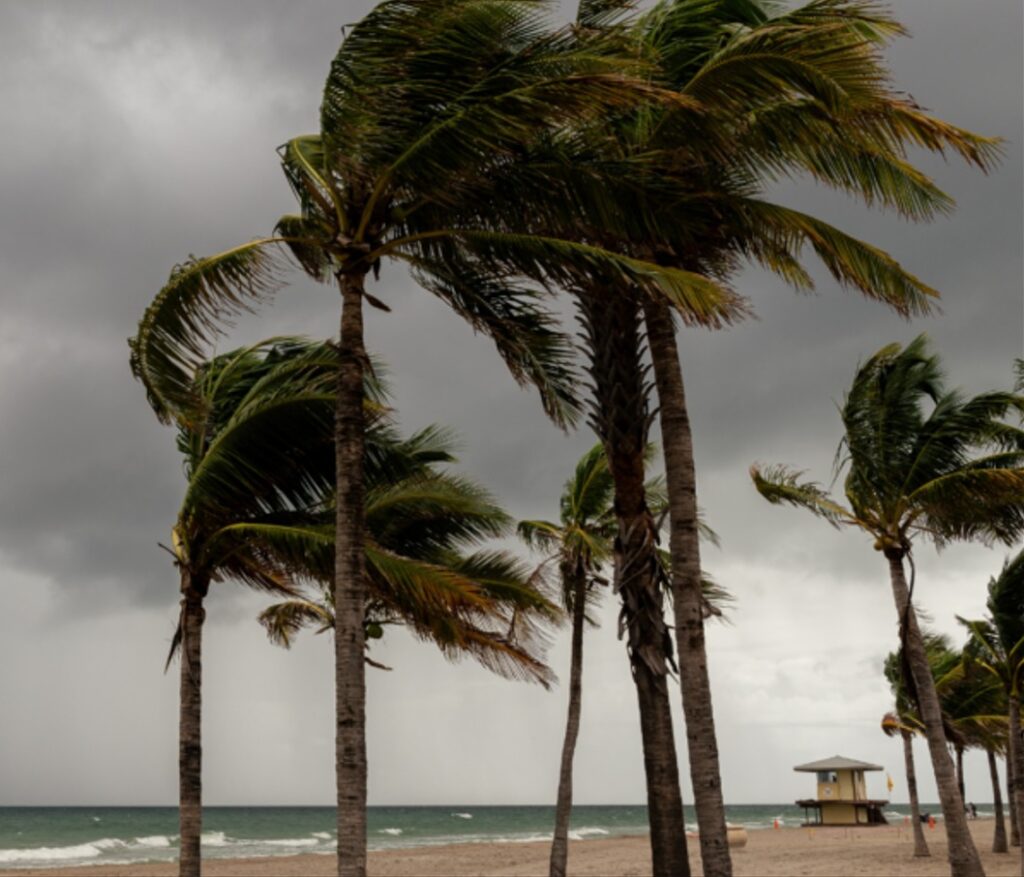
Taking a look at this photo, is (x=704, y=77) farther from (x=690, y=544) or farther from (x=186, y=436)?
(x=186, y=436)

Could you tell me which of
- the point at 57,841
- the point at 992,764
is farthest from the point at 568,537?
the point at 57,841

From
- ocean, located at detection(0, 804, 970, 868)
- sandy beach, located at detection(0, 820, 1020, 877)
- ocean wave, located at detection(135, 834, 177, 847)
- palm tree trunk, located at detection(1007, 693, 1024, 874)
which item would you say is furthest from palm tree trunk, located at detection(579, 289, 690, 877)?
ocean wave, located at detection(135, 834, 177, 847)

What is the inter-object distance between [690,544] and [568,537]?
36.6 feet

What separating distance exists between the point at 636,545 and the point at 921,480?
5.98m

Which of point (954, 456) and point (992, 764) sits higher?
point (954, 456)

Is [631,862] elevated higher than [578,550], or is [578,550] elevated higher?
[578,550]

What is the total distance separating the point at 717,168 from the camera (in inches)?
420

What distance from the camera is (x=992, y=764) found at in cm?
4372

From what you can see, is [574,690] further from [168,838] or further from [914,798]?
[168,838]

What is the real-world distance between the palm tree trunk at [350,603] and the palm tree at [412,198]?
0.01 meters

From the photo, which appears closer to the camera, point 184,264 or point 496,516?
point 184,264

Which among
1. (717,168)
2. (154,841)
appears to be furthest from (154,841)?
(717,168)

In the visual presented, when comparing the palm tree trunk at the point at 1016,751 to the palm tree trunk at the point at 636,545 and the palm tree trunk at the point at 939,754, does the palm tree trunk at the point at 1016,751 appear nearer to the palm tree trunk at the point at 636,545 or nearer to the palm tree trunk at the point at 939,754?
the palm tree trunk at the point at 939,754

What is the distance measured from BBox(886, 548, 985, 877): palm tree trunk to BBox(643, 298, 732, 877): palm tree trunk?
308 inches
